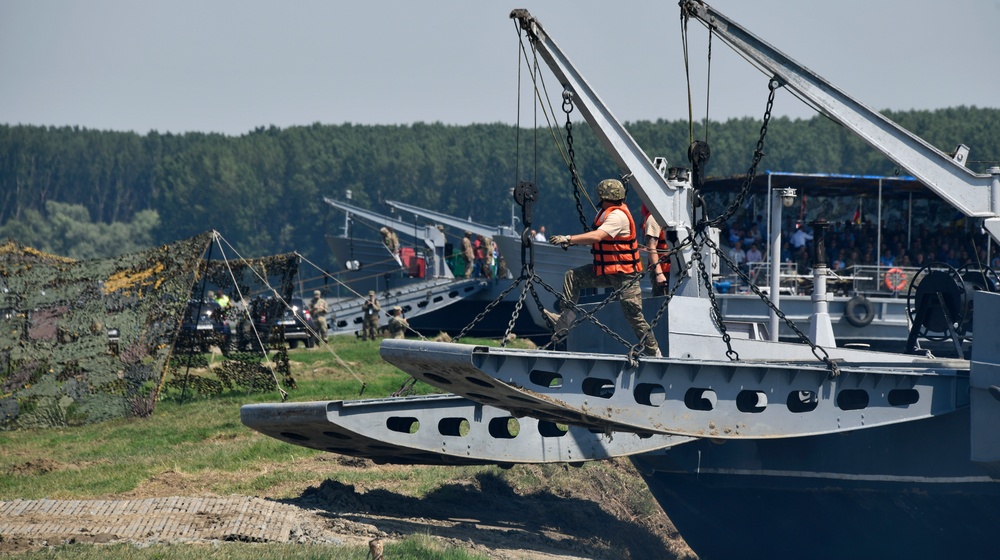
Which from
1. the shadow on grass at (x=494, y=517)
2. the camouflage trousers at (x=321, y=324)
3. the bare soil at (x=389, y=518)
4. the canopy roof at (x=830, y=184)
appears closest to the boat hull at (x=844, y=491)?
the shadow on grass at (x=494, y=517)

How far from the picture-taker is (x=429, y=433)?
12.0m

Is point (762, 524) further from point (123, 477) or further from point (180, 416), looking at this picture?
point (180, 416)

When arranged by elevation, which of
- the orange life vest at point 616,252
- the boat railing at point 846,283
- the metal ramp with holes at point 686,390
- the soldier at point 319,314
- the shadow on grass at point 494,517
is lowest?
the shadow on grass at point 494,517

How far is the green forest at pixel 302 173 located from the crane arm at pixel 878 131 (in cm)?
5615

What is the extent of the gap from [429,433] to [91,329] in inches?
317

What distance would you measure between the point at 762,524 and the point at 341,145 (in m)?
82.3

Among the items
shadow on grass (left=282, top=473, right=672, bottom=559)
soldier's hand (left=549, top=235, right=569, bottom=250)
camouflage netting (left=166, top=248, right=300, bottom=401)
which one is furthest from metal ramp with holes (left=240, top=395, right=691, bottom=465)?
camouflage netting (left=166, top=248, right=300, bottom=401)

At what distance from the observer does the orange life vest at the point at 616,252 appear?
11.4 meters

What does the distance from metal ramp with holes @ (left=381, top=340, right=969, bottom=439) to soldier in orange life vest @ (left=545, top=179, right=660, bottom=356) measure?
597mm

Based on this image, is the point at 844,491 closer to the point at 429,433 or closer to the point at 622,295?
the point at 622,295

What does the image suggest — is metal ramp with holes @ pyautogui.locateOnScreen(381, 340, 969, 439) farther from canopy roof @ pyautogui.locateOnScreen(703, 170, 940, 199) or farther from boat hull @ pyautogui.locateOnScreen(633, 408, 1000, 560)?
canopy roof @ pyautogui.locateOnScreen(703, 170, 940, 199)

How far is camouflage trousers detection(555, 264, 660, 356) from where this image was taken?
11273mm

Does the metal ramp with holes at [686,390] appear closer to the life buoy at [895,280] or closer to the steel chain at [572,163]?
the steel chain at [572,163]

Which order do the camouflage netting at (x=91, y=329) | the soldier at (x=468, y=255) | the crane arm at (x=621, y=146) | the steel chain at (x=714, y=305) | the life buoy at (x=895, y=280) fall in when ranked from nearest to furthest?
the steel chain at (x=714, y=305)
the crane arm at (x=621, y=146)
the camouflage netting at (x=91, y=329)
the life buoy at (x=895, y=280)
the soldier at (x=468, y=255)
